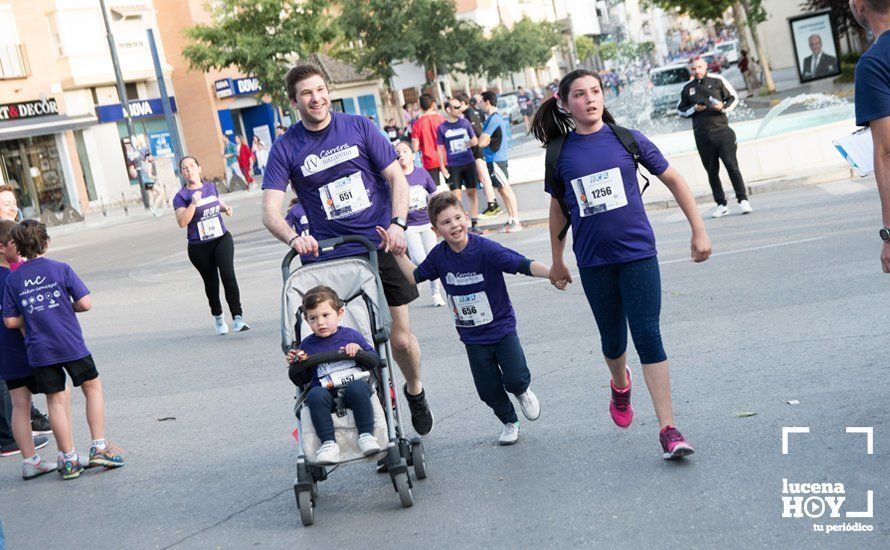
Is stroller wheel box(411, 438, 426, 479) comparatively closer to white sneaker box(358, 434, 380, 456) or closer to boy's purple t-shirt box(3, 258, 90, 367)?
white sneaker box(358, 434, 380, 456)

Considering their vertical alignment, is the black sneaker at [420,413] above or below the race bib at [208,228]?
below

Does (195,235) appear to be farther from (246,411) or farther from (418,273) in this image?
(418,273)

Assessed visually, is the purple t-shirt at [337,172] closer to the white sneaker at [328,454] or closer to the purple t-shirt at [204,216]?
the white sneaker at [328,454]

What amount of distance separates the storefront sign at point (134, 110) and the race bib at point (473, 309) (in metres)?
46.9

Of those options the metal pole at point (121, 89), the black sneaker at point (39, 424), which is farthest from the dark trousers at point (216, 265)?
the metal pole at point (121, 89)

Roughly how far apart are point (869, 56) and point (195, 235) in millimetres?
8623

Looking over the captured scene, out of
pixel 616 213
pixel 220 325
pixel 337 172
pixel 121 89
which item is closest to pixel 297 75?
pixel 337 172

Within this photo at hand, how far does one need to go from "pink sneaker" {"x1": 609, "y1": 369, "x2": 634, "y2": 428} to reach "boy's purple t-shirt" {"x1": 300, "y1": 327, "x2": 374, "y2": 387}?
1.25 meters

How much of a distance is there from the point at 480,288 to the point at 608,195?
3.20ft

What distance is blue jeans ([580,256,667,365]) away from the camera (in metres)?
5.49

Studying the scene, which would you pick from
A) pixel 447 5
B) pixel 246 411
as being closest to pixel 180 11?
pixel 447 5

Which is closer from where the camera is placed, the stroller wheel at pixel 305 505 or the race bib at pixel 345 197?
the stroller wheel at pixel 305 505

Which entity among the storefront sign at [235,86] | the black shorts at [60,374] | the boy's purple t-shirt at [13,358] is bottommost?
the black shorts at [60,374]

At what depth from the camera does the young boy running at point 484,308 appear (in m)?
6.13
